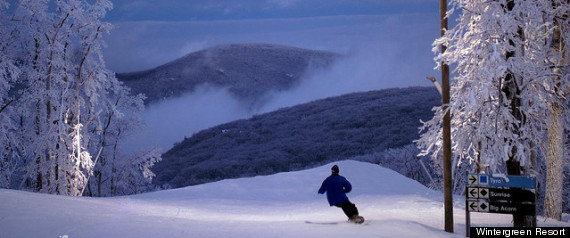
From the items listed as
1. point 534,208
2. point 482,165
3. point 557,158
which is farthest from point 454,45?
point 557,158

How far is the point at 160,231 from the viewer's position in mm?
10703

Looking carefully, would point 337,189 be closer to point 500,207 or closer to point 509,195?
point 500,207

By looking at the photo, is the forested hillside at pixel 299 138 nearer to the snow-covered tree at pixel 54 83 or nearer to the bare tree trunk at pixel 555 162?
the snow-covered tree at pixel 54 83

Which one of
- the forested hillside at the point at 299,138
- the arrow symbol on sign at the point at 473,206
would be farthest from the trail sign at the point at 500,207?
the forested hillside at the point at 299,138

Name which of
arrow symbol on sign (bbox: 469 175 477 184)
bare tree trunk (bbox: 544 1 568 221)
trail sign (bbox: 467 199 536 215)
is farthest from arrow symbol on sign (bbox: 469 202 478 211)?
bare tree trunk (bbox: 544 1 568 221)

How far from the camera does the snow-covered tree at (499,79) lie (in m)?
12.2

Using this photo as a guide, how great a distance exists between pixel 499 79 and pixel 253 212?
8.63 meters

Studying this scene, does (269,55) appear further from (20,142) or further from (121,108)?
(20,142)

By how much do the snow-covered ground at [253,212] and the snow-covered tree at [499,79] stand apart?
2.38 m

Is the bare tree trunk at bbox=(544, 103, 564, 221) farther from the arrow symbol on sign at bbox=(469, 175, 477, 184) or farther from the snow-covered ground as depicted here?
the arrow symbol on sign at bbox=(469, 175, 477, 184)

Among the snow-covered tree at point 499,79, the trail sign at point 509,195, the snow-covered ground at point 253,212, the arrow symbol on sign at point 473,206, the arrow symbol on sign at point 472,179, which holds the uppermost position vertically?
the snow-covered tree at point 499,79

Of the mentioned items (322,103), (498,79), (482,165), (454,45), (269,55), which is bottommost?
(482,165)

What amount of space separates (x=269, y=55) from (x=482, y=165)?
394 feet

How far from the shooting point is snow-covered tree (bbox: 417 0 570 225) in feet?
39.9
